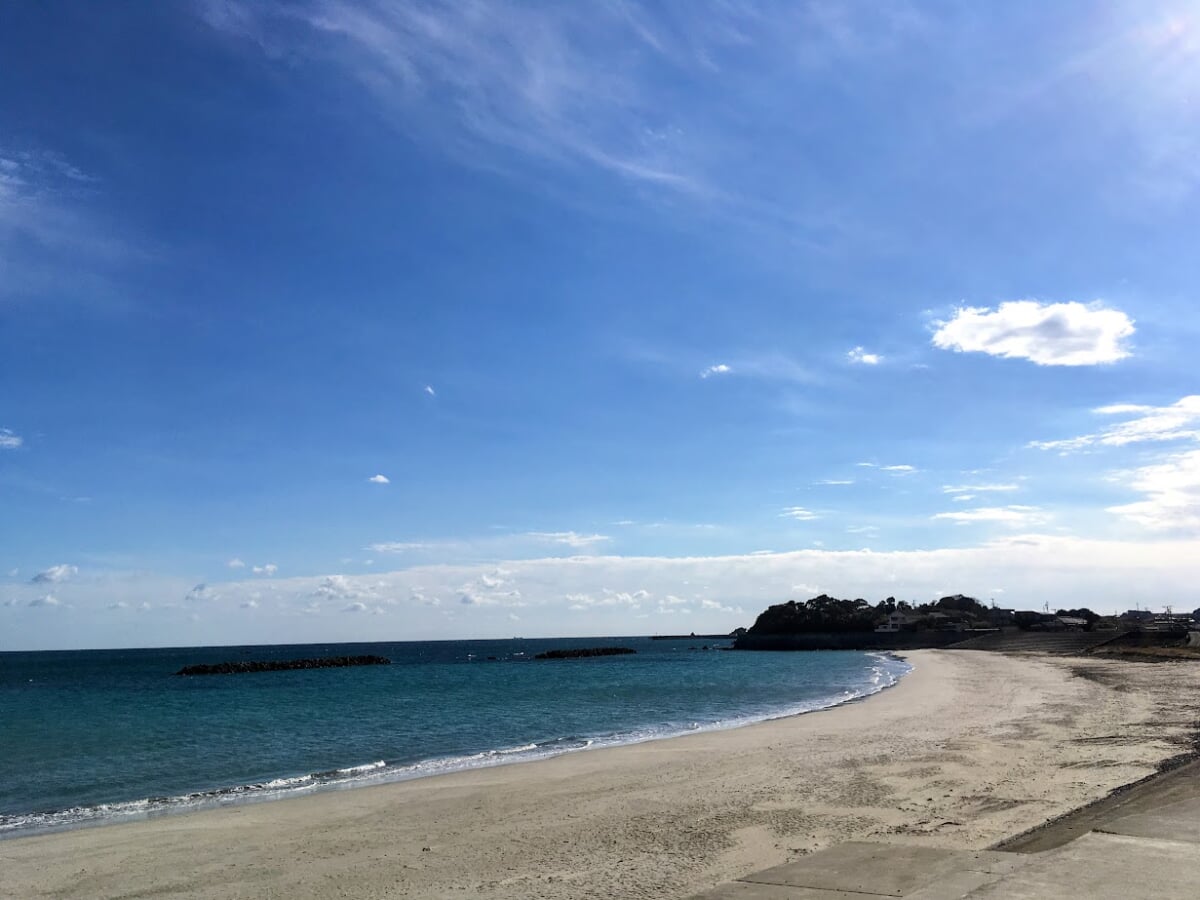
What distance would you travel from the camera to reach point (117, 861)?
1330 cm

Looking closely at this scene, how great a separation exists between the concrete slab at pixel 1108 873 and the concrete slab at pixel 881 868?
49cm

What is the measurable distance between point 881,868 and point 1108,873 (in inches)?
92.4

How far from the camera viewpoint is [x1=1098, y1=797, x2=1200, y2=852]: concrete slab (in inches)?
360

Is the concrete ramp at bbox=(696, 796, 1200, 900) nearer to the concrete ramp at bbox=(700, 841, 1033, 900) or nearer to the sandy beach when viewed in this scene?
the concrete ramp at bbox=(700, 841, 1033, 900)

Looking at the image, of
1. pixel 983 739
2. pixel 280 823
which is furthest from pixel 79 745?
pixel 983 739

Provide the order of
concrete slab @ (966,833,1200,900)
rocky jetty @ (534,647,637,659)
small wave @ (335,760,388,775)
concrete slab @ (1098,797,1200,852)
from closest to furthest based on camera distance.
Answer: concrete slab @ (966,833,1200,900), concrete slab @ (1098,797,1200,852), small wave @ (335,760,388,775), rocky jetty @ (534,647,637,659)

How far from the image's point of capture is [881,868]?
9188mm

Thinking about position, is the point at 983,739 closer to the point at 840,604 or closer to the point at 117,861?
the point at 117,861

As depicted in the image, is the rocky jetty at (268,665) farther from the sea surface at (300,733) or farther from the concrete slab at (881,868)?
the concrete slab at (881,868)

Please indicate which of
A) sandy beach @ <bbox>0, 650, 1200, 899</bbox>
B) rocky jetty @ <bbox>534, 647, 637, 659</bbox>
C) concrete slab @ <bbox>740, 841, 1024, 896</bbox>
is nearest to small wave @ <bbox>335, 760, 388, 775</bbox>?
sandy beach @ <bbox>0, 650, 1200, 899</bbox>

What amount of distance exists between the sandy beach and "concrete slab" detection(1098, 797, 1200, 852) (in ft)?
5.56

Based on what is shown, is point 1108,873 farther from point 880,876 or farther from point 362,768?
point 362,768

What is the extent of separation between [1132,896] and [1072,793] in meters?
8.69

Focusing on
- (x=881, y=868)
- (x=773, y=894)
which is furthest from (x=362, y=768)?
(x=773, y=894)
